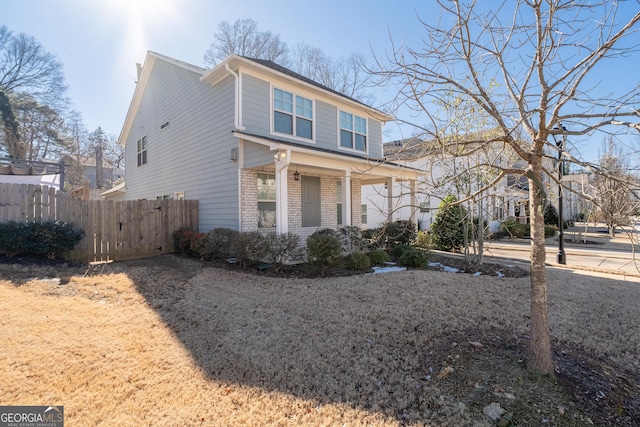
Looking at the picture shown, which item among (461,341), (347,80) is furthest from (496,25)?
(347,80)

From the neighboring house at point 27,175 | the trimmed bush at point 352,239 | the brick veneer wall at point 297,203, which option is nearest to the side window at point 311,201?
the brick veneer wall at point 297,203

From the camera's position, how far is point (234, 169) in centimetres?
902

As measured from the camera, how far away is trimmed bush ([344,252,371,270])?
776 centimetres

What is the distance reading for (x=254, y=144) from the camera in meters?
8.49

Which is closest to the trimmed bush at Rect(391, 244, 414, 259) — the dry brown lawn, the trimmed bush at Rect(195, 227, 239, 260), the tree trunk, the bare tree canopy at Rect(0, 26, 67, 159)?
the dry brown lawn

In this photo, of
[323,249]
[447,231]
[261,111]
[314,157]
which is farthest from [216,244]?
[447,231]

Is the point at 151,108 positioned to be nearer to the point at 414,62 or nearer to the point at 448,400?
the point at 414,62

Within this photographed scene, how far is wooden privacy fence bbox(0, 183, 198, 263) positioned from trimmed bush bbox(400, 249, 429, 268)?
6967 mm

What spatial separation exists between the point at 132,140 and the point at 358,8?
14.7m

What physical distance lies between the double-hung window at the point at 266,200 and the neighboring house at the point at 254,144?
0.03 meters

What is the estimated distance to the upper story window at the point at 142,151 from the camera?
1426cm

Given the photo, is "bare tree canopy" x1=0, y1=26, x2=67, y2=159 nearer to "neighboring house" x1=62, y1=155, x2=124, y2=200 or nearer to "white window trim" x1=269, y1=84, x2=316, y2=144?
"neighboring house" x1=62, y1=155, x2=124, y2=200

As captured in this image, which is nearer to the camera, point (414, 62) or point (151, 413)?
point (151, 413)

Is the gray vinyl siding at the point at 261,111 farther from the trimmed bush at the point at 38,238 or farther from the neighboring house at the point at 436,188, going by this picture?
the trimmed bush at the point at 38,238
